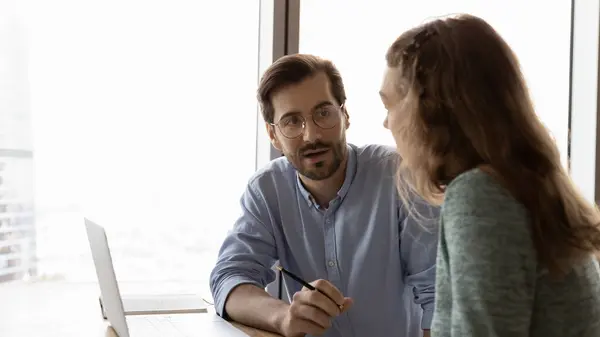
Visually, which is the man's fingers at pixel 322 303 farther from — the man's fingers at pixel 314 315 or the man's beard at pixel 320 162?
the man's beard at pixel 320 162

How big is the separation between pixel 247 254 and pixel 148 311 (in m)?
0.28

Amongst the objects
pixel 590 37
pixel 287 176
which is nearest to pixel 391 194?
pixel 287 176

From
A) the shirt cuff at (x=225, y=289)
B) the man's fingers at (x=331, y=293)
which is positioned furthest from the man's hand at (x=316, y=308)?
the shirt cuff at (x=225, y=289)

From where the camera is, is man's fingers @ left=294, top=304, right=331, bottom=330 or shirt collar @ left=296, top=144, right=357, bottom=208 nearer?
man's fingers @ left=294, top=304, right=331, bottom=330

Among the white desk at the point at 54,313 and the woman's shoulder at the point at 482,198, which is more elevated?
the woman's shoulder at the point at 482,198

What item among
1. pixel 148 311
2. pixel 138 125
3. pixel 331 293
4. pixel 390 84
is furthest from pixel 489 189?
pixel 138 125

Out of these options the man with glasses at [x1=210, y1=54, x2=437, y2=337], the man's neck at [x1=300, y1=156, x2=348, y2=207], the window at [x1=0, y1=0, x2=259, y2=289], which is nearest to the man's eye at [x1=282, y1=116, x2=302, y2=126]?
the man with glasses at [x1=210, y1=54, x2=437, y2=337]

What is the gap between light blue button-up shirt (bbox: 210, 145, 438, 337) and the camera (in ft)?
5.73

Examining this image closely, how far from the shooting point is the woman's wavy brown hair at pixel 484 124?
0.96 meters

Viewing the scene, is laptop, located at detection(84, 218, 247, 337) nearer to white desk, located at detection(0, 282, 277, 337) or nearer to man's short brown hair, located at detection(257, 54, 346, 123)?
white desk, located at detection(0, 282, 277, 337)

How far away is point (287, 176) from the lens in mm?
1922

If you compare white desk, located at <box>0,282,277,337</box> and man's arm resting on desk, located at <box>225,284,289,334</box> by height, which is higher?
man's arm resting on desk, located at <box>225,284,289,334</box>

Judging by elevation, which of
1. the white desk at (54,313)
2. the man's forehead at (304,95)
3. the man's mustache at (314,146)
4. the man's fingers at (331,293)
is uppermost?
the man's forehead at (304,95)

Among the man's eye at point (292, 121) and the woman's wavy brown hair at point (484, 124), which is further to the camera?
the man's eye at point (292, 121)
